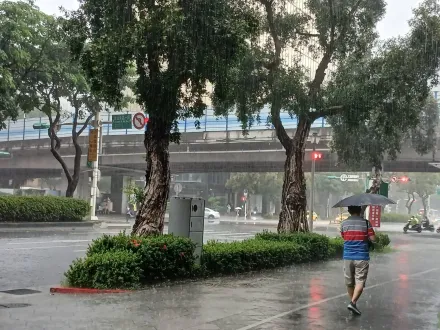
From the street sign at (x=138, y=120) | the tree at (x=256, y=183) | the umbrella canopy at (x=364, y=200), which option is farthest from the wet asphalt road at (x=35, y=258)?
the tree at (x=256, y=183)

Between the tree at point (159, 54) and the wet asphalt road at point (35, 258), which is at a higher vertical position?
the tree at point (159, 54)

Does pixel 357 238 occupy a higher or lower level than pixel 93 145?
lower

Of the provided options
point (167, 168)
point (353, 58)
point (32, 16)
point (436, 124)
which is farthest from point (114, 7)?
point (436, 124)

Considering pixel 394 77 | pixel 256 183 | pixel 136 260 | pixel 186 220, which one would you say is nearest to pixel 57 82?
pixel 394 77

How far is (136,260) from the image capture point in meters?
10.5

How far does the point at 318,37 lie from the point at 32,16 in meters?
13.9

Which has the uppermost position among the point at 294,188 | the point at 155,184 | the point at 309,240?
the point at 294,188

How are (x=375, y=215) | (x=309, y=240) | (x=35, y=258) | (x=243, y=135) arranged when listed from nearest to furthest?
(x=35, y=258)
(x=309, y=240)
(x=243, y=135)
(x=375, y=215)

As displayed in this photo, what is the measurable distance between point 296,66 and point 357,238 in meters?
8.94

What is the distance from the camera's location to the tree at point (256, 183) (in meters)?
60.2

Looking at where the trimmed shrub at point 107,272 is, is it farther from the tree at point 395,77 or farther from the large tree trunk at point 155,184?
the tree at point 395,77

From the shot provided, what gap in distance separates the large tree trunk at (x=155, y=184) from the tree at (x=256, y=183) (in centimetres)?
4815

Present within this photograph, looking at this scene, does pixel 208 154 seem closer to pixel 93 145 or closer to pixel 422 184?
pixel 93 145

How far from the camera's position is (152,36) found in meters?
10.7
